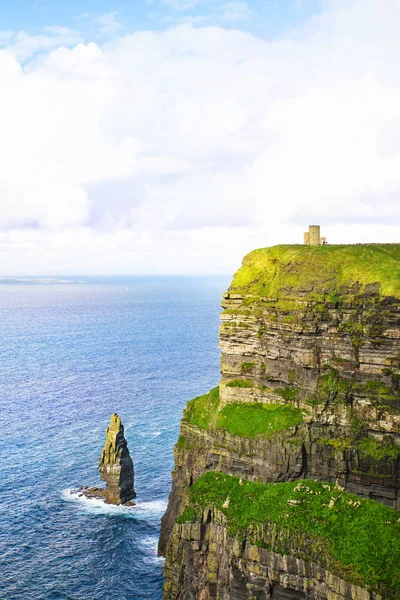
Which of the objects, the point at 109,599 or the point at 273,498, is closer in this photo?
the point at 273,498

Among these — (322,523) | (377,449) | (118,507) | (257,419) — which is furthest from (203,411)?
(118,507)

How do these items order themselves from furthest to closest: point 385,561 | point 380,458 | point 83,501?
point 83,501 → point 380,458 → point 385,561

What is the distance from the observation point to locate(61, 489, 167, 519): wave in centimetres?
6938

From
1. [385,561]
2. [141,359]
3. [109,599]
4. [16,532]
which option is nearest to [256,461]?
[385,561]

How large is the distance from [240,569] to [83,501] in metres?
35.2

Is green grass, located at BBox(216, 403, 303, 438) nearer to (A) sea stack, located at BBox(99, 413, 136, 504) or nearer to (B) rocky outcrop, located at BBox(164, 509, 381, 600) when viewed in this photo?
(B) rocky outcrop, located at BBox(164, 509, 381, 600)

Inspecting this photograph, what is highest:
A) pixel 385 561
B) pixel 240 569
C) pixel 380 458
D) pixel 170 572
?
pixel 380 458

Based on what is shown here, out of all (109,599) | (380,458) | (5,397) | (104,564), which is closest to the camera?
(380,458)

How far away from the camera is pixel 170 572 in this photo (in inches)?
1919

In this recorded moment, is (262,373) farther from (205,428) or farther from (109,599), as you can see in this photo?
(109,599)

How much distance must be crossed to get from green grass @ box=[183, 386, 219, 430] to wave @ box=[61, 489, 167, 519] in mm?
17400

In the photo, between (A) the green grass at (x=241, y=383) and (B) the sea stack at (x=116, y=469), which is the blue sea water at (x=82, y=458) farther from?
(A) the green grass at (x=241, y=383)

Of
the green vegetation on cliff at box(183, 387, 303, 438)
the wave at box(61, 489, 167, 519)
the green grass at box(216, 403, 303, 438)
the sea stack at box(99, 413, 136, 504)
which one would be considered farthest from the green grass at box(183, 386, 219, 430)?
the wave at box(61, 489, 167, 519)

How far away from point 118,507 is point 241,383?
27.9m
